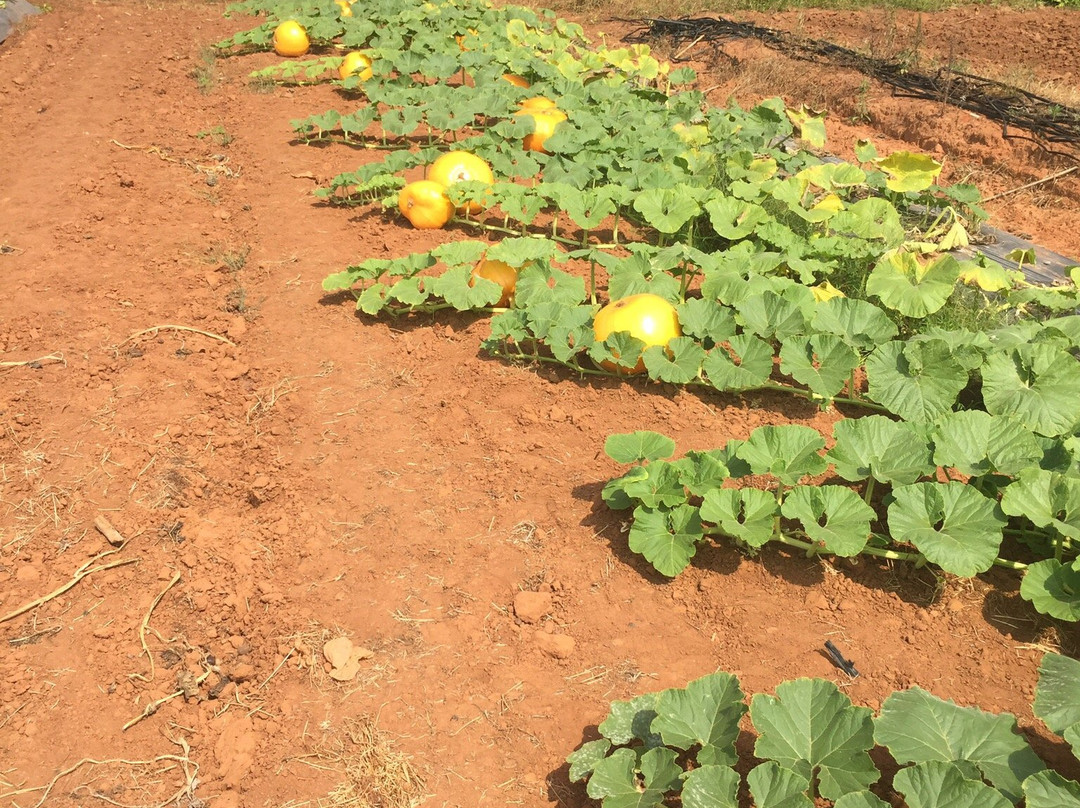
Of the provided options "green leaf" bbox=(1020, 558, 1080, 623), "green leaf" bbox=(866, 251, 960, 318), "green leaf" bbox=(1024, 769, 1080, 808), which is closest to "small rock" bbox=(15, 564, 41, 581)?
"green leaf" bbox=(1024, 769, 1080, 808)

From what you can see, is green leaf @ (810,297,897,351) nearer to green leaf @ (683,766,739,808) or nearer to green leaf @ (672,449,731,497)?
green leaf @ (672,449,731,497)

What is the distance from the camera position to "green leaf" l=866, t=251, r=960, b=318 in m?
4.36

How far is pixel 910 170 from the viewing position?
5848 mm

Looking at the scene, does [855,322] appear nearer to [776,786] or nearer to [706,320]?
[706,320]

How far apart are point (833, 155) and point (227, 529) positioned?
21.3 ft

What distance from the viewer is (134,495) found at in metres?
3.72

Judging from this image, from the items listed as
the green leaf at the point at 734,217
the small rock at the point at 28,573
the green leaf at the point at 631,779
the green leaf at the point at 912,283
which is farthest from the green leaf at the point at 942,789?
the green leaf at the point at 734,217

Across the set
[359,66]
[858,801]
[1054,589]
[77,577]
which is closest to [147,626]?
[77,577]

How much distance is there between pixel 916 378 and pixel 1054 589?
46.8 inches

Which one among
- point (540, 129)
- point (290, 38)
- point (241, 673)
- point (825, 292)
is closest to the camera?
point (241, 673)

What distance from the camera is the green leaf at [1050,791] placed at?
6.78ft

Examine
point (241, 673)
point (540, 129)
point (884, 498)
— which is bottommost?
point (241, 673)

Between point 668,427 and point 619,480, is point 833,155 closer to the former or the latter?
point 668,427

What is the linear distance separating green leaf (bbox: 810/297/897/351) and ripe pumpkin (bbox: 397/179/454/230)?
2.93 meters
